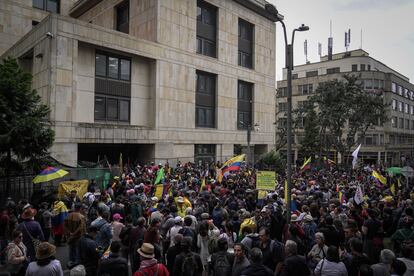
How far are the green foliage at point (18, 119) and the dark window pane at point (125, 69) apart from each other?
48.0ft

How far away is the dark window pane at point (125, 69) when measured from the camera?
1149 inches

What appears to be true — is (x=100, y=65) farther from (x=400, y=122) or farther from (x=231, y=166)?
(x=400, y=122)

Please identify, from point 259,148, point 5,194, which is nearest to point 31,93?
point 5,194

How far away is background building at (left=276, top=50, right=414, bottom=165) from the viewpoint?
56750 millimetres

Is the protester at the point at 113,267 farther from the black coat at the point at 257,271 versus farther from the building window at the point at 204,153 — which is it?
the building window at the point at 204,153

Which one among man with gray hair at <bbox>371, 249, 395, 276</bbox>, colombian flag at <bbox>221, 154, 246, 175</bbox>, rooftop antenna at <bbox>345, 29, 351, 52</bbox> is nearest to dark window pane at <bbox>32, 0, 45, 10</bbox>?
colombian flag at <bbox>221, 154, 246, 175</bbox>

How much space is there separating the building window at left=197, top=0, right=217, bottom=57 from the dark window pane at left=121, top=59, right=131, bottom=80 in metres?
8.82

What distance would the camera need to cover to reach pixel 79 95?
2625 cm

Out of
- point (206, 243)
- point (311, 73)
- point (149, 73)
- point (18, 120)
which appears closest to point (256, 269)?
point (206, 243)

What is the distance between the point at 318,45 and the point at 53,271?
95.5 metres

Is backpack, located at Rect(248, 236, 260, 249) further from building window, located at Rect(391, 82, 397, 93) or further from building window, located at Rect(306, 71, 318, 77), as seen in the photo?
building window, located at Rect(306, 71, 318, 77)

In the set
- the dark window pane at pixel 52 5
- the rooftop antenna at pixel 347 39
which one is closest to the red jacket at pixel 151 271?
the dark window pane at pixel 52 5

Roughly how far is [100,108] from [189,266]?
23.7 metres

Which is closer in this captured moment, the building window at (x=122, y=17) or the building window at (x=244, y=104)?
the building window at (x=122, y=17)
